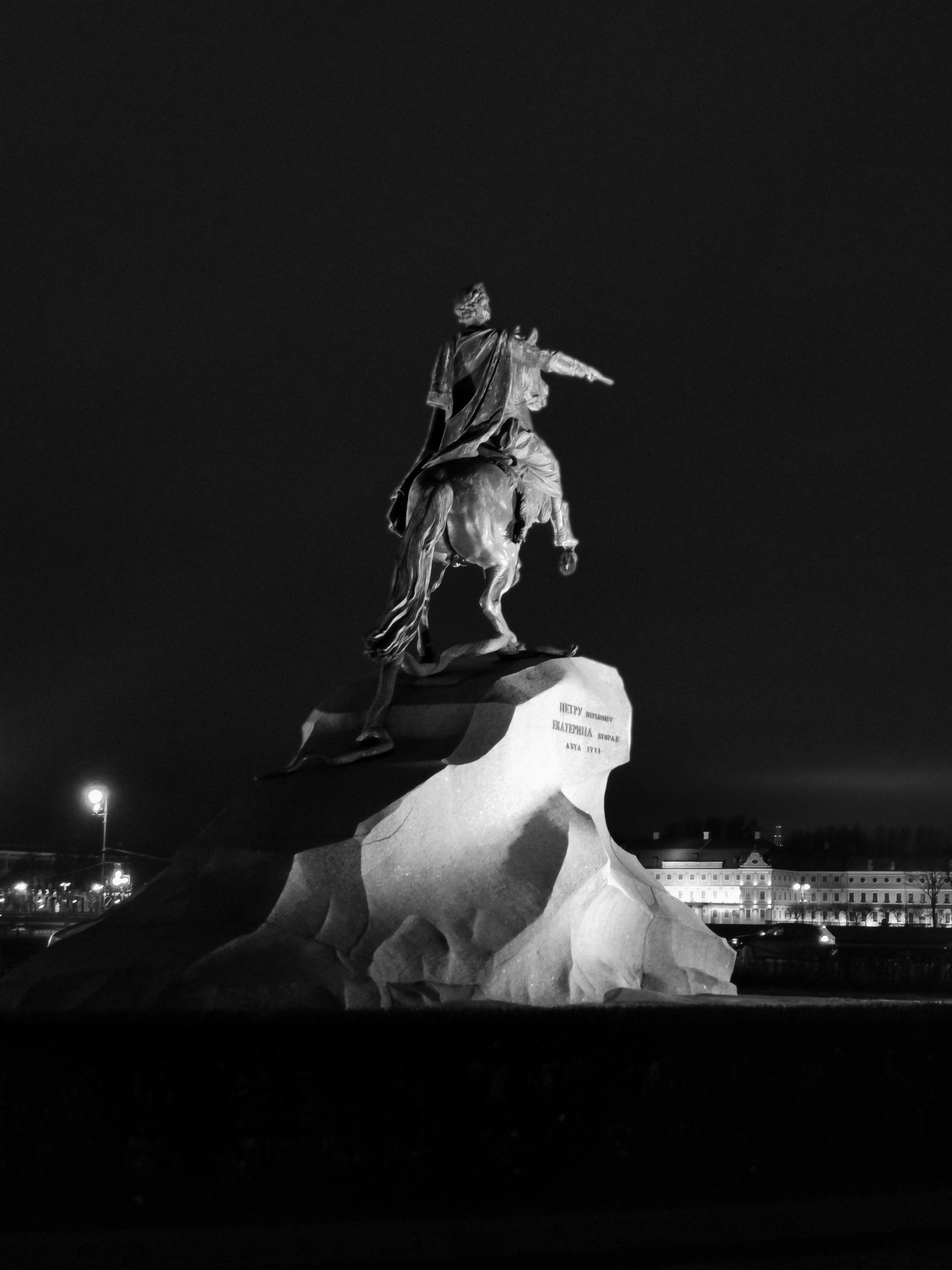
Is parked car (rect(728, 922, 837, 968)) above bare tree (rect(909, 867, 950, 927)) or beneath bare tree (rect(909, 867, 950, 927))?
above

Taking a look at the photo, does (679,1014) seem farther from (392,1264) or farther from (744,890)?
(744,890)

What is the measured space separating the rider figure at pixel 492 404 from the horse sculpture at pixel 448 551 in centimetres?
14

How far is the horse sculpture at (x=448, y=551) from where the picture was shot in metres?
13.6

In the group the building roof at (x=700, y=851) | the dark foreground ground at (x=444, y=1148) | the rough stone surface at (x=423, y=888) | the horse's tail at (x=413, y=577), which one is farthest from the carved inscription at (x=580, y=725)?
the building roof at (x=700, y=851)

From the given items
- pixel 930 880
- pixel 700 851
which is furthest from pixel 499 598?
pixel 700 851

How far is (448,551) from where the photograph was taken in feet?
46.1

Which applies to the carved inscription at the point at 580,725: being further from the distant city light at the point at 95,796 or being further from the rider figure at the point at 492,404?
the distant city light at the point at 95,796

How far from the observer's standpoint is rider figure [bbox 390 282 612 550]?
45.5ft

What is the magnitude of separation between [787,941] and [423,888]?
24.5m

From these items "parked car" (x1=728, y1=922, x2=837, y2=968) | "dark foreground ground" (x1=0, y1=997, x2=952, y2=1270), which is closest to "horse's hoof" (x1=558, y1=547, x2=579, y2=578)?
"dark foreground ground" (x1=0, y1=997, x2=952, y2=1270)

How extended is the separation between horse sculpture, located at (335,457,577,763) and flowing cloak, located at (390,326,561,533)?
0.19m

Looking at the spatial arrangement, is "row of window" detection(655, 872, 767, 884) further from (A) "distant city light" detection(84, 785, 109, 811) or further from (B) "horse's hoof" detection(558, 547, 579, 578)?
(B) "horse's hoof" detection(558, 547, 579, 578)

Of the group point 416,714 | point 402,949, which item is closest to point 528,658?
point 416,714

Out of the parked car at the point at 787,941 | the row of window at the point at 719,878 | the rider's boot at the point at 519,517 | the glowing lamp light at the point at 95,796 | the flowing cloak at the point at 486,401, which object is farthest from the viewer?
the row of window at the point at 719,878
